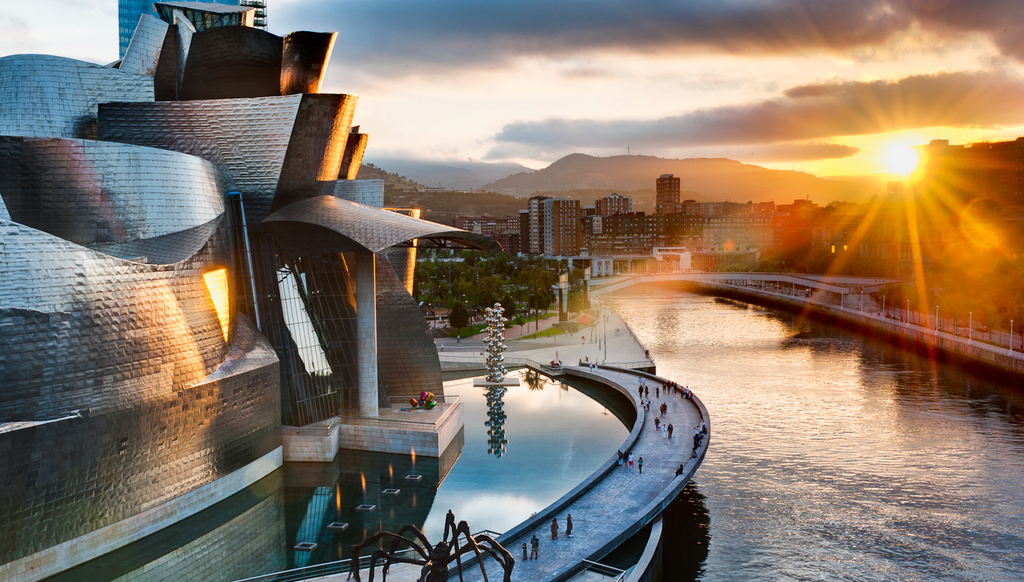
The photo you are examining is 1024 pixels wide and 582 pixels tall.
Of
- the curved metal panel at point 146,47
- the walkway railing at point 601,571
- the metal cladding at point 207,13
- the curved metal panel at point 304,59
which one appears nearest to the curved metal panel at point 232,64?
the curved metal panel at point 304,59

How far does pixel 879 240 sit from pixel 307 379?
392 ft

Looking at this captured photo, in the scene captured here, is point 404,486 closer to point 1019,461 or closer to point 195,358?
point 195,358

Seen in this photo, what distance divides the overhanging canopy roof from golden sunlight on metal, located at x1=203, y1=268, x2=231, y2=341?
357 centimetres

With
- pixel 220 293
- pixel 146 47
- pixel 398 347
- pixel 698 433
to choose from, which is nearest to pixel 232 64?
pixel 146 47

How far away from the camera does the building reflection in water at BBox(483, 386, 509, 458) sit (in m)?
34.1

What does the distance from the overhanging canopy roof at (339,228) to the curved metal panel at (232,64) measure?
5775 mm

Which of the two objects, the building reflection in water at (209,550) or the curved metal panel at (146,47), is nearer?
the building reflection in water at (209,550)

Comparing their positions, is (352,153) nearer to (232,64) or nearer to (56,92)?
(232,64)

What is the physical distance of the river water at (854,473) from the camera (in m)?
23.8

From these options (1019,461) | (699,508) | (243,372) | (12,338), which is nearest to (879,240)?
(1019,461)

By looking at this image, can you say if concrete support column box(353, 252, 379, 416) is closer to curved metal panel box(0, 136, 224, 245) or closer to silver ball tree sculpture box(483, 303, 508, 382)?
curved metal panel box(0, 136, 224, 245)

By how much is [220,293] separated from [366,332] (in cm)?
664

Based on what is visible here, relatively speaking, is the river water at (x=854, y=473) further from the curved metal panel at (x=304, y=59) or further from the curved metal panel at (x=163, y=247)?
the curved metal panel at (x=304, y=59)

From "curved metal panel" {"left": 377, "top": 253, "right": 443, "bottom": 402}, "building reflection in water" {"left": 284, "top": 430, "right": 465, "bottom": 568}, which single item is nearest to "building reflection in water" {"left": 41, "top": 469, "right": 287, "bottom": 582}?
"building reflection in water" {"left": 284, "top": 430, "right": 465, "bottom": 568}
